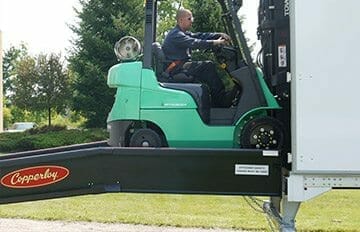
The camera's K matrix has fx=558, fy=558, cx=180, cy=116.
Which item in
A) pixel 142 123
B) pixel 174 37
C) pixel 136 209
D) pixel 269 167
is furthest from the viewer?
pixel 136 209

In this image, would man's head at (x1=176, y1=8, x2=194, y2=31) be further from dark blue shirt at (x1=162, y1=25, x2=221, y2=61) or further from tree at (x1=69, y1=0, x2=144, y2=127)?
tree at (x1=69, y1=0, x2=144, y2=127)

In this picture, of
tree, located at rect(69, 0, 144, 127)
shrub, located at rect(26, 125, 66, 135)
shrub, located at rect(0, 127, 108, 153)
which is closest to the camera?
shrub, located at rect(0, 127, 108, 153)

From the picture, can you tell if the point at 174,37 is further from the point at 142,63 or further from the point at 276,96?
the point at 276,96

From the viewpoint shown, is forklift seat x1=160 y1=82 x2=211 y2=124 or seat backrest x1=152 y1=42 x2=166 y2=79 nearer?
forklift seat x1=160 y1=82 x2=211 y2=124

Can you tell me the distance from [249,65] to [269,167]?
3.32ft

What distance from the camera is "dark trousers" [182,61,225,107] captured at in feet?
18.0

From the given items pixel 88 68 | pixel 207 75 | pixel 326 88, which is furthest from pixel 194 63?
pixel 88 68

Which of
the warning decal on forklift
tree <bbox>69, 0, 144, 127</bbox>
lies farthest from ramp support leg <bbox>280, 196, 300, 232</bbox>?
tree <bbox>69, 0, 144, 127</bbox>

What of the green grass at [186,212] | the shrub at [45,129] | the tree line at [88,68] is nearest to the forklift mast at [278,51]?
the green grass at [186,212]

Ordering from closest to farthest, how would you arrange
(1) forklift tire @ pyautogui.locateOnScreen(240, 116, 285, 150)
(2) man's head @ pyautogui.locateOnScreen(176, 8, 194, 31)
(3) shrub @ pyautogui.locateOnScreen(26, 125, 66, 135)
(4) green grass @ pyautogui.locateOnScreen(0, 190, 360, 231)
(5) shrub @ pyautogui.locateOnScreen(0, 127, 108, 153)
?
(1) forklift tire @ pyautogui.locateOnScreen(240, 116, 285, 150), (2) man's head @ pyautogui.locateOnScreen(176, 8, 194, 31), (4) green grass @ pyautogui.locateOnScreen(0, 190, 360, 231), (5) shrub @ pyautogui.locateOnScreen(0, 127, 108, 153), (3) shrub @ pyautogui.locateOnScreen(26, 125, 66, 135)

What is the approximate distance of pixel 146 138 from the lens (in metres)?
5.04

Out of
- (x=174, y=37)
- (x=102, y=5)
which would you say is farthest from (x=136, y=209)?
(x=102, y=5)

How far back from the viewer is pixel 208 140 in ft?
16.5

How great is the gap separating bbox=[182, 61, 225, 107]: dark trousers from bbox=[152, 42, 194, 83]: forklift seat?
76 millimetres
